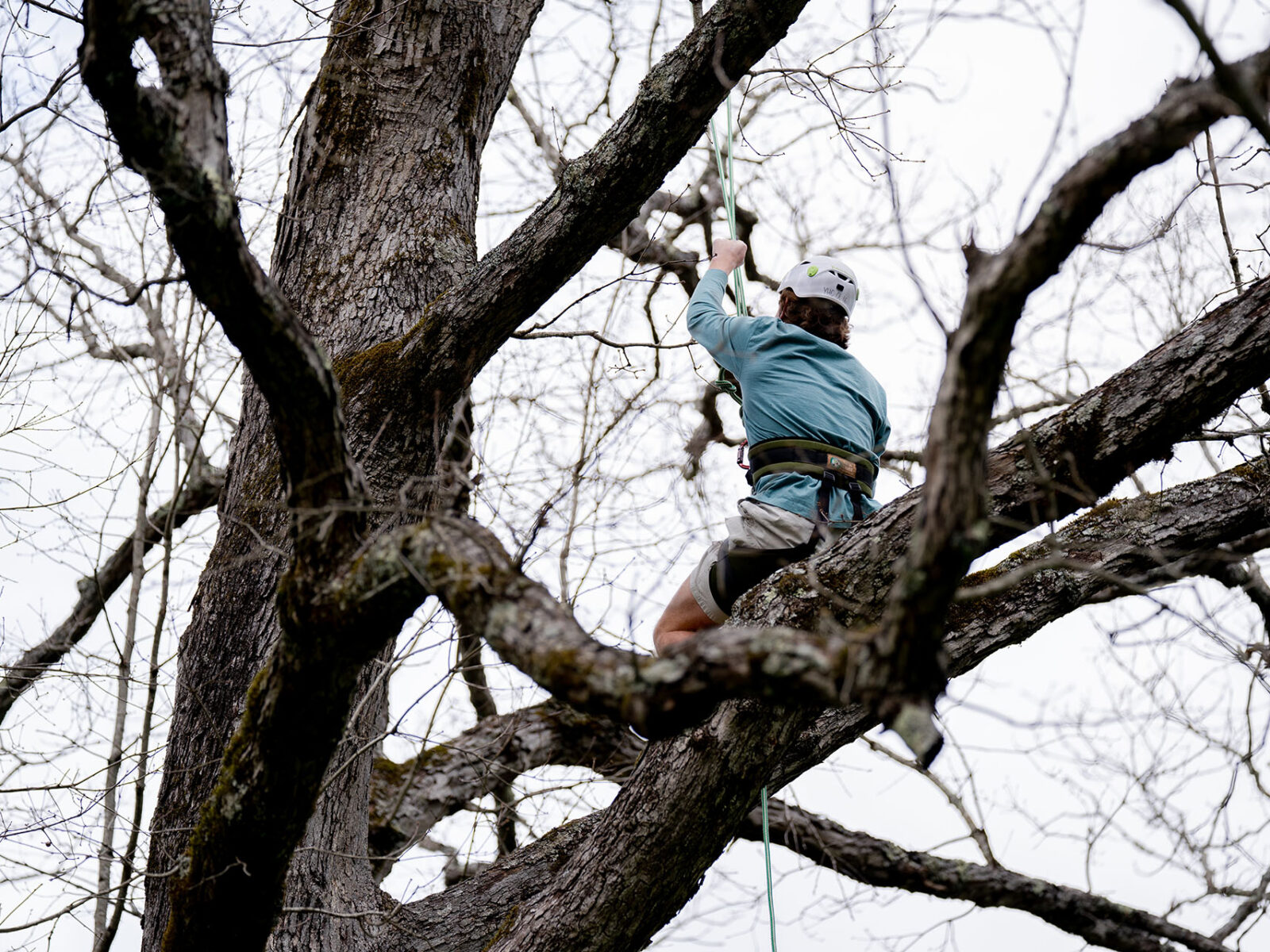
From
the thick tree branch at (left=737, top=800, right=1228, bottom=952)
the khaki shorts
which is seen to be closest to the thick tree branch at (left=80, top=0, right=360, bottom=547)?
the khaki shorts

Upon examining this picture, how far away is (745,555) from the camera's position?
359cm

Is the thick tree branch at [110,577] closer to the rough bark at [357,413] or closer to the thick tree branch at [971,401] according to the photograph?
the rough bark at [357,413]

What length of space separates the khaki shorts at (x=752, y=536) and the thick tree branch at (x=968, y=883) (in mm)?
984

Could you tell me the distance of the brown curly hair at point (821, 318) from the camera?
13.4 feet

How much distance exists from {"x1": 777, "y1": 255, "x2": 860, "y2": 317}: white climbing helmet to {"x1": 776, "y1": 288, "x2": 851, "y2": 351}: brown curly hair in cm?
2

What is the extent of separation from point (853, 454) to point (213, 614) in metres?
2.20

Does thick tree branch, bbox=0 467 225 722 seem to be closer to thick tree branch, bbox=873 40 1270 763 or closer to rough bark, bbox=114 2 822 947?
rough bark, bbox=114 2 822 947

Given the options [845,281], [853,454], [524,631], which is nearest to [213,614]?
[524,631]

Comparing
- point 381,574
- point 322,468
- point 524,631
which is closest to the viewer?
point 524,631

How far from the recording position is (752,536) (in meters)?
3.64

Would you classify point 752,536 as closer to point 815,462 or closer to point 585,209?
point 815,462

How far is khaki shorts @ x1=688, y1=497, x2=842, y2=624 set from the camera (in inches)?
141

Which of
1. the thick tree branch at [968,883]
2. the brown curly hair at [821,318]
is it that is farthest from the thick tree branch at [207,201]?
the thick tree branch at [968,883]

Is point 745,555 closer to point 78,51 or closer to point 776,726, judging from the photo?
point 776,726
